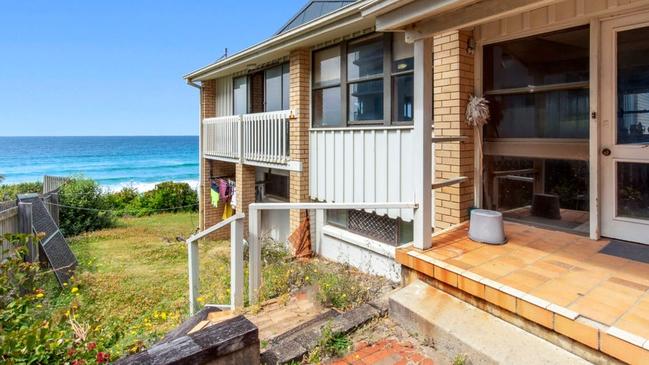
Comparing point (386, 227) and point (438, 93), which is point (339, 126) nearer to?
point (386, 227)

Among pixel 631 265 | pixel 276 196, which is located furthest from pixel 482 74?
pixel 276 196

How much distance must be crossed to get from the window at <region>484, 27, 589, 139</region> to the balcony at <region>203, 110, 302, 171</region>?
3.93 m

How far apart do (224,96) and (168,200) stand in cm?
888

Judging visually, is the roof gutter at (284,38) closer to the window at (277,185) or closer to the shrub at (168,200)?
the window at (277,185)

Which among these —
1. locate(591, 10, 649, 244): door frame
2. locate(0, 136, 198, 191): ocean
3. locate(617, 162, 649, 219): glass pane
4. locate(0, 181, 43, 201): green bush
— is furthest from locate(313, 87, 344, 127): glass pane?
locate(0, 136, 198, 191): ocean

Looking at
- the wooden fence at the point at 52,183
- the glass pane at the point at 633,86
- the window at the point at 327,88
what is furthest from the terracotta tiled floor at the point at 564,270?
the wooden fence at the point at 52,183

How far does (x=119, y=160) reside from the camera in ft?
185

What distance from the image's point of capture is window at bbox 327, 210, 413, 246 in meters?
5.83

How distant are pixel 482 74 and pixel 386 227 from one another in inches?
111

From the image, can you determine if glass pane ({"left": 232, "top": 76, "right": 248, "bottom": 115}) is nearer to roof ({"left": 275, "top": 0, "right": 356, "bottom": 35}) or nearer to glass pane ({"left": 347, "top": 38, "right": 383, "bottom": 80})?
roof ({"left": 275, "top": 0, "right": 356, "bottom": 35})

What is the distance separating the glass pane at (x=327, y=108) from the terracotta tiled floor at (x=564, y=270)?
347cm

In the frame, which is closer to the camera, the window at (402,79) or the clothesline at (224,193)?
the window at (402,79)

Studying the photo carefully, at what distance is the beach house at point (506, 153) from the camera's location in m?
2.66

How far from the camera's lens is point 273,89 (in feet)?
28.9
